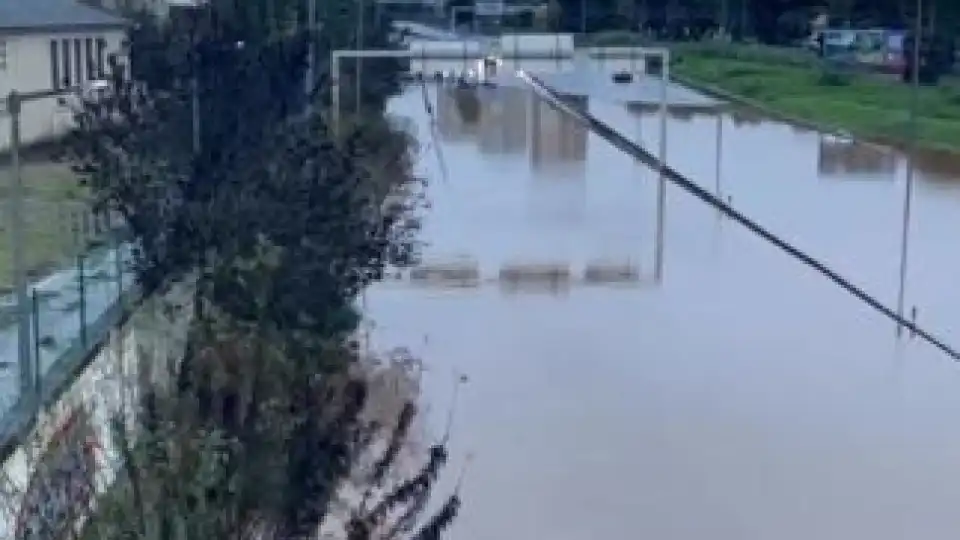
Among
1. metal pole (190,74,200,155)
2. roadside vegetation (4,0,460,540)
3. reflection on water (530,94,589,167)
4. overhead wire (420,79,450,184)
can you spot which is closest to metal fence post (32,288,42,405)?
roadside vegetation (4,0,460,540)

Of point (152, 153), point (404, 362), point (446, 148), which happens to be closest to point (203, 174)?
point (152, 153)

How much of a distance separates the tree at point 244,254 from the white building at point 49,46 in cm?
478

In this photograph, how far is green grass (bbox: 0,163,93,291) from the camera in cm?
777

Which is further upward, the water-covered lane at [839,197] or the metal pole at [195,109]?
the metal pole at [195,109]

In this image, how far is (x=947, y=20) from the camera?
3234 centimetres

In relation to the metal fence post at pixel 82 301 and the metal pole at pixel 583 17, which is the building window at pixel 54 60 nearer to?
the metal fence post at pixel 82 301

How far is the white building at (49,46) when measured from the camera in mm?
15227

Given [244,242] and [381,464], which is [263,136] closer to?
[244,242]

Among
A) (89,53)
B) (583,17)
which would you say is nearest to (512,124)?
(89,53)

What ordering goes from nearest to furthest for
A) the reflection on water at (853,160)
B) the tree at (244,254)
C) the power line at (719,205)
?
the tree at (244,254)
the power line at (719,205)
the reflection on water at (853,160)

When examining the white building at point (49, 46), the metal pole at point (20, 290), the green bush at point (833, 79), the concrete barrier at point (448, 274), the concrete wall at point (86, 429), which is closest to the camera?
the concrete wall at point (86, 429)

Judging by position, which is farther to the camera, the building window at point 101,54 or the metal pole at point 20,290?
the building window at point 101,54

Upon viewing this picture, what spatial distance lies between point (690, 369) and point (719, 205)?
7121 mm

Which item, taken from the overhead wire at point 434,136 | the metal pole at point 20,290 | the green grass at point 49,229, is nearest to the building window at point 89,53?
the overhead wire at point 434,136
